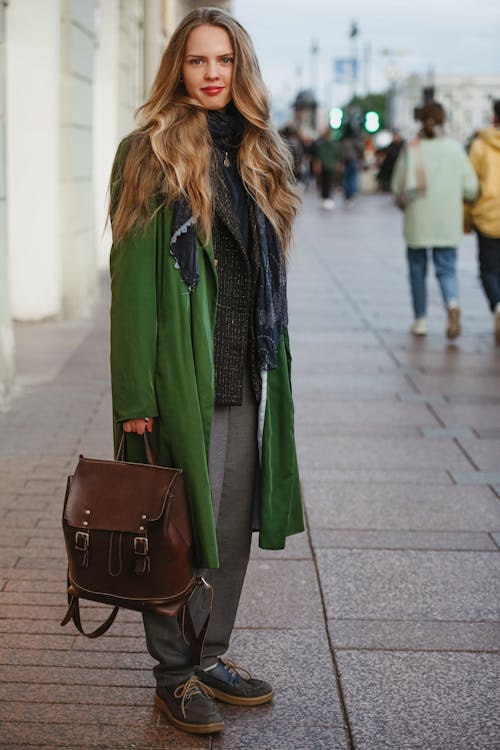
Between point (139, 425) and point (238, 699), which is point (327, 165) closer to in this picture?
point (238, 699)

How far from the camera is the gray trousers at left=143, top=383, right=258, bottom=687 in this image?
342 cm

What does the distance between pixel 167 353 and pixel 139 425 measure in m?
0.20

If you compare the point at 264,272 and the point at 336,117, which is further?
the point at 336,117

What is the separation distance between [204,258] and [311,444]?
3.78 meters

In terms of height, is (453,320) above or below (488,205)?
below

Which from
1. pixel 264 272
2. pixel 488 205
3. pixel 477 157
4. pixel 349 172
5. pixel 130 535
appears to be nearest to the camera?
pixel 130 535

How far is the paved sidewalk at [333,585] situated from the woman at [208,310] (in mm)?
320

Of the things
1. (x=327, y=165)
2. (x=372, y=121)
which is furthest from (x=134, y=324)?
(x=372, y=121)

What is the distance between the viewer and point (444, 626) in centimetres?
428

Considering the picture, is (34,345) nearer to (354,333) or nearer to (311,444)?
(354,333)

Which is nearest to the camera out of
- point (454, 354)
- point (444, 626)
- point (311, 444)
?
point (444, 626)

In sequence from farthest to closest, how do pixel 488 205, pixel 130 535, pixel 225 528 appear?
pixel 488 205 < pixel 225 528 < pixel 130 535

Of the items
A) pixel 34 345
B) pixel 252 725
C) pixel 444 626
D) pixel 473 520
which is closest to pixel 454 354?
pixel 34 345

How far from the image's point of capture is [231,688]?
12.0 feet
